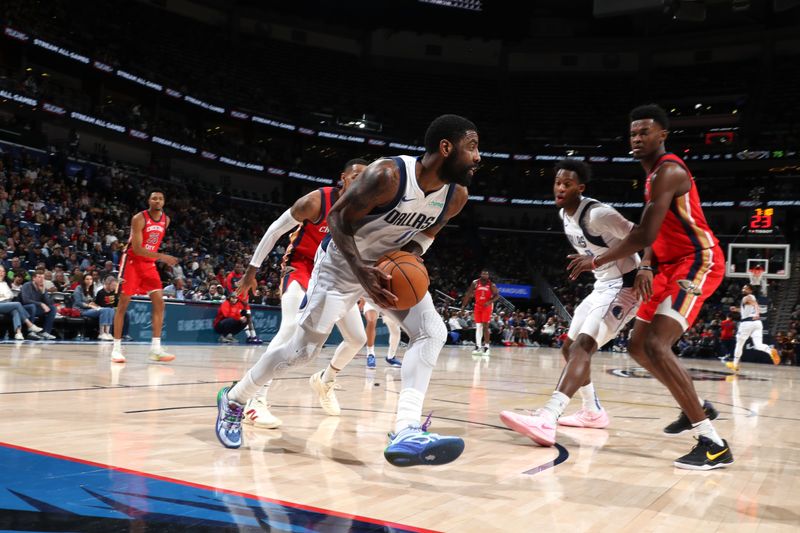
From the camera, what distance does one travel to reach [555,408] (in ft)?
14.6

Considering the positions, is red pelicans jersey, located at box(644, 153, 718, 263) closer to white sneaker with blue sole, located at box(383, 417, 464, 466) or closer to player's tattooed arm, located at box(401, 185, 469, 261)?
player's tattooed arm, located at box(401, 185, 469, 261)

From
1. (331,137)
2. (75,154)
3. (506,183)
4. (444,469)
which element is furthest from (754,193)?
(444,469)

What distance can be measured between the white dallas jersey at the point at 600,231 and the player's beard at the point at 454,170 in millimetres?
1572

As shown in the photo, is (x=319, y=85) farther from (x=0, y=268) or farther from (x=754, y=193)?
(x=0, y=268)

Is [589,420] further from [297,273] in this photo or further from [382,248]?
[382,248]

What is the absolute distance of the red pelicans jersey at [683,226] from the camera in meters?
4.16

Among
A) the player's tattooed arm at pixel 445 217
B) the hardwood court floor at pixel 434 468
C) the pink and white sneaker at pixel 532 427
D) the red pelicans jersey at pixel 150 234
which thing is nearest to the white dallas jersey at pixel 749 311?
the hardwood court floor at pixel 434 468

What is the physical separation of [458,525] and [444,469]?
101cm

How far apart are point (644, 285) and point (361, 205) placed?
183cm

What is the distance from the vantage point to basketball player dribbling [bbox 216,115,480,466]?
325 centimetres

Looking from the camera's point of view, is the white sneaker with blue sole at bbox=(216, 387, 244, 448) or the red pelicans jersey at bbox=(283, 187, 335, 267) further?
the red pelicans jersey at bbox=(283, 187, 335, 267)

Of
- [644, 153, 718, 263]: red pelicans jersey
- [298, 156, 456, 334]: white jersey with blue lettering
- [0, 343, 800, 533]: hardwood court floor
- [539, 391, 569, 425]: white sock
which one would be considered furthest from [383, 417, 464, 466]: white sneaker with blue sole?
[644, 153, 718, 263]: red pelicans jersey

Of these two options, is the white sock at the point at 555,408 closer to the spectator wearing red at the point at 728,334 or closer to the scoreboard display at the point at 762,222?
the spectator wearing red at the point at 728,334

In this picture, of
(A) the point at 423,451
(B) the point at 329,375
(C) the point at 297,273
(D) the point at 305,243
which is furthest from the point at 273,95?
(A) the point at 423,451
